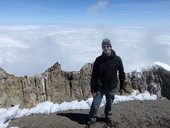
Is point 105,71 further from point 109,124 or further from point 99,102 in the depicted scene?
point 109,124

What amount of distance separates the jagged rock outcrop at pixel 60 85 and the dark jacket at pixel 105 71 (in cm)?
779

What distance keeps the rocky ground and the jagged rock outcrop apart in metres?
5.30

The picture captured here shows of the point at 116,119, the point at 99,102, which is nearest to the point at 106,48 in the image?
the point at 99,102

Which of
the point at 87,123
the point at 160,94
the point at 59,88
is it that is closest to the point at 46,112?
the point at 87,123

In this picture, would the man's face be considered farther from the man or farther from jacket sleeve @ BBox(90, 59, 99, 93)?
jacket sleeve @ BBox(90, 59, 99, 93)

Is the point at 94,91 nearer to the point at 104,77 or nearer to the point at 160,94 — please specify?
the point at 104,77

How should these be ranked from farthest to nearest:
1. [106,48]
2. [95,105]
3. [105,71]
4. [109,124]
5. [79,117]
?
[79,117]
[109,124]
[95,105]
[105,71]
[106,48]

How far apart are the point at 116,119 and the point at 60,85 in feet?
25.5

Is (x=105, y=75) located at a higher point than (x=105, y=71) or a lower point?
lower

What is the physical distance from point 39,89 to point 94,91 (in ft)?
27.2

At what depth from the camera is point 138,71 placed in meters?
23.7

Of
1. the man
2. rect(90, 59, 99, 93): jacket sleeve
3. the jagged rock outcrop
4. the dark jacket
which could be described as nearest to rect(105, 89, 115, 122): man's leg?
the man

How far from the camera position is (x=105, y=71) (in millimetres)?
14219

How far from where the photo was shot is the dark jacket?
14.2 metres
